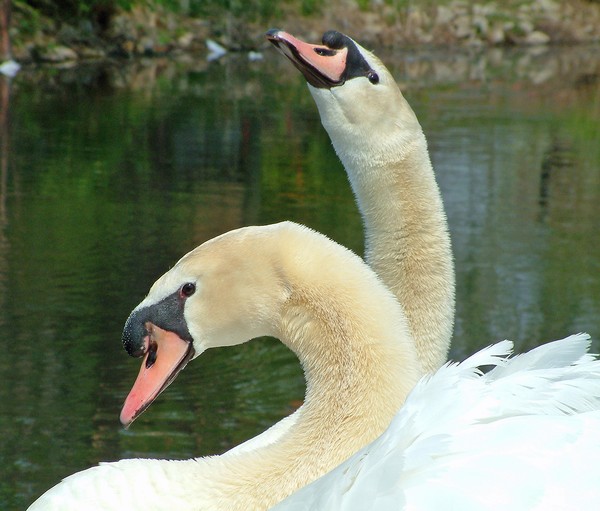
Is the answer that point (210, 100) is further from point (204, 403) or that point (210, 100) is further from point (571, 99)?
point (204, 403)

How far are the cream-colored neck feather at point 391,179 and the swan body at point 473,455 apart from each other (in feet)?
4.43

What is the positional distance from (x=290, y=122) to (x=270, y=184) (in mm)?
5098

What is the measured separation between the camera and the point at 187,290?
2.90 meters

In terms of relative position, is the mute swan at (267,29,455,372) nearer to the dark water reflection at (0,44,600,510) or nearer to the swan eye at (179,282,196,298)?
the swan eye at (179,282,196,298)

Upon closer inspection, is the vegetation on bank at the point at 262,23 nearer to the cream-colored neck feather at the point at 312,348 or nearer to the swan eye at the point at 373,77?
the swan eye at the point at 373,77

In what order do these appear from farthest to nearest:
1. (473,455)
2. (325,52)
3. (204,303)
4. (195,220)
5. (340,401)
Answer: (195,220) < (325,52) < (204,303) < (340,401) < (473,455)

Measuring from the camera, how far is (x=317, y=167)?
43.1 ft

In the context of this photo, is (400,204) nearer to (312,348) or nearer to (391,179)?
(391,179)

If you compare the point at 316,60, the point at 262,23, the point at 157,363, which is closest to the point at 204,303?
the point at 157,363

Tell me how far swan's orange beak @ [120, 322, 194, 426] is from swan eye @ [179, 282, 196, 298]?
3.8 inches

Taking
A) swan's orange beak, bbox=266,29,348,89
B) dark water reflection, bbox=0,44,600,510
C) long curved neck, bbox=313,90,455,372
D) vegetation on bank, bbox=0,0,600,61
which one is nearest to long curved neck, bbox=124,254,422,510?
long curved neck, bbox=313,90,455,372

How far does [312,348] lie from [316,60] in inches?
54.7

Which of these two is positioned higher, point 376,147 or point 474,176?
point 376,147

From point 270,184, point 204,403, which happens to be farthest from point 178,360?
point 270,184
